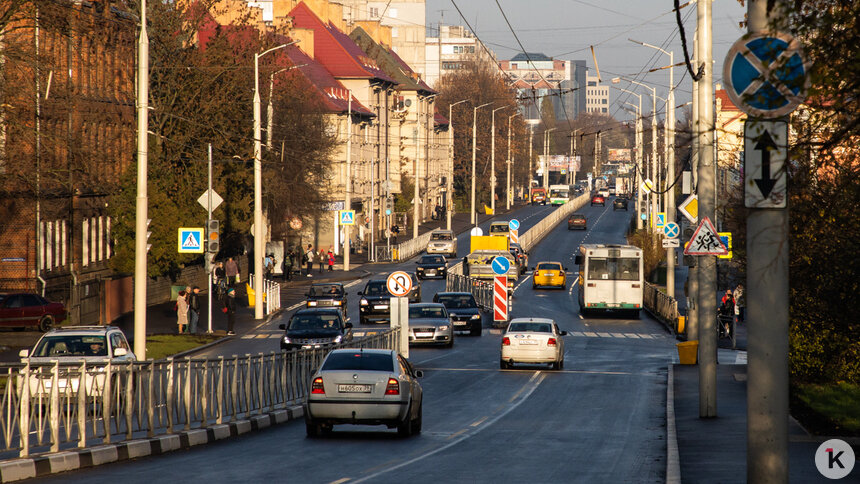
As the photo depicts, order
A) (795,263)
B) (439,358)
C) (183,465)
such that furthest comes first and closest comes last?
(439,358) < (795,263) < (183,465)

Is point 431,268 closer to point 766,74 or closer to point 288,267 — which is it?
point 288,267

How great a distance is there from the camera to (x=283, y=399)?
2333 centimetres

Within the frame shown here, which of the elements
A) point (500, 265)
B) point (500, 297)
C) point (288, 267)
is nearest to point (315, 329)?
point (500, 265)

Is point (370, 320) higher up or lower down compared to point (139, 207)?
lower down

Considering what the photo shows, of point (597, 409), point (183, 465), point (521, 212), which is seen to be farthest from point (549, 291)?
point (521, 212)

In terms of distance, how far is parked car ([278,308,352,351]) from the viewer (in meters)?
33.2

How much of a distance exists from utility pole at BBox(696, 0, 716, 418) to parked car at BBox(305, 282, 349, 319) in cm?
2638

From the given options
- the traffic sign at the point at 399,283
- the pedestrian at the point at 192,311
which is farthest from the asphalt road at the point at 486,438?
the pedestrian at the point at 192,311

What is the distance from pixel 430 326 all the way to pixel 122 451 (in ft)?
78.3

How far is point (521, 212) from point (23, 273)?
9449 cm

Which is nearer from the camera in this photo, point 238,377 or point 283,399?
point 238,377

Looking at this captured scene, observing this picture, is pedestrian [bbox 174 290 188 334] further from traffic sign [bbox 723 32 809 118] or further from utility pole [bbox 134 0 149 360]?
traffic sign [bbox 723 32 809 118]

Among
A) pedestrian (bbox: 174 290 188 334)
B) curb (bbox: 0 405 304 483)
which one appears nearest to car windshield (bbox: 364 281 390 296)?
pedestrian (bbox: 174 290 188 334)

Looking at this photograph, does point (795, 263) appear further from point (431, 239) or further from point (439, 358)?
point (431, 239)
